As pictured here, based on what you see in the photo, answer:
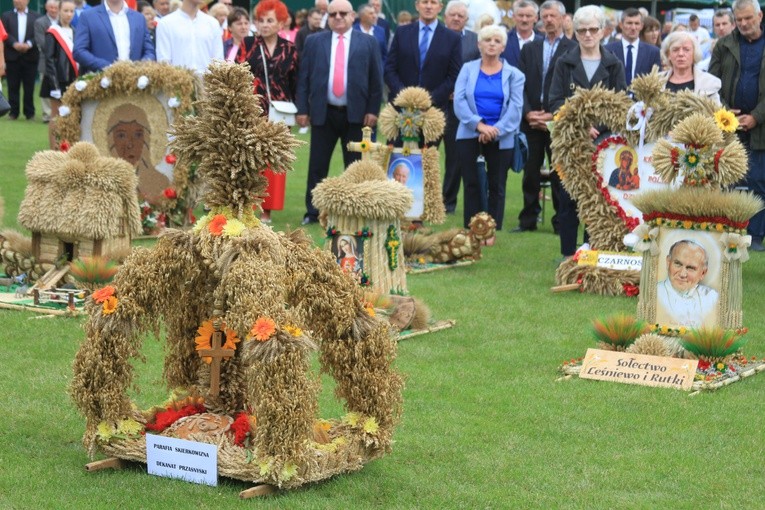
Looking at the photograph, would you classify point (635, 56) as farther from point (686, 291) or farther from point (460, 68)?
point (686, 291)

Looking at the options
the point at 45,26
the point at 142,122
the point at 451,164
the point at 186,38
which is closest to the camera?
the point at 142,122

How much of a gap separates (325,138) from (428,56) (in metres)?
1.58

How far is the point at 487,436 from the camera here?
6609 mm

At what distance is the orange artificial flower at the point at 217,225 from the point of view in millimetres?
5523

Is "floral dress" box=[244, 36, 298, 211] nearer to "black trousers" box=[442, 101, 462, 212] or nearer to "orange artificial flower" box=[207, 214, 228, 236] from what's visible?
"black trousers" box=[442, 101, 462, 212]

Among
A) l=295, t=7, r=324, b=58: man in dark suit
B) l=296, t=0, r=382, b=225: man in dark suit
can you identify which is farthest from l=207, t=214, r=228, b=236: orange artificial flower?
l=295, t=7, r=324, b=58: man in dark suit

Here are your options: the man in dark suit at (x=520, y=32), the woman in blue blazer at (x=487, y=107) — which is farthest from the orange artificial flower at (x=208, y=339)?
the man in dark suit at (x=520, y=32)

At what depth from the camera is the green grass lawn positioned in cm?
559

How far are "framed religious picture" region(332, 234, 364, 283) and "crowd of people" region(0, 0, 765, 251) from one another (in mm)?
2914

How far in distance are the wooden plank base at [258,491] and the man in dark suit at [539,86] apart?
8.76 meters

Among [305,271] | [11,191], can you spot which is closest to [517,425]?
[305,271]

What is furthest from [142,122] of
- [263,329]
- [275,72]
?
[263,329]

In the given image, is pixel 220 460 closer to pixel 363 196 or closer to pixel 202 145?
pixel 202 145

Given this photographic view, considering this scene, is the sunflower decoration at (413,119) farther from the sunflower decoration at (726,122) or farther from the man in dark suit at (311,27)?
the man in dark suit at (311,27)
